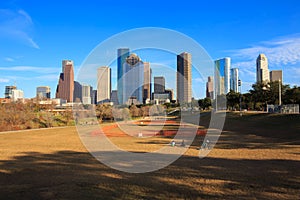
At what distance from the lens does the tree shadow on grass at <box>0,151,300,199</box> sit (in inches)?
286

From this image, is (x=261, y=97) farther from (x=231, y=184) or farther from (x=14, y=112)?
A: (x=231, y=184)

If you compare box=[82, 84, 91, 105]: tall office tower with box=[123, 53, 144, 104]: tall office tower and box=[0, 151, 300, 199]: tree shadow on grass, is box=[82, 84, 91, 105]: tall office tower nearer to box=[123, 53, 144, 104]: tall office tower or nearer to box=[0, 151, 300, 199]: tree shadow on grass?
box=[123, 53, 144, 104]: tall office tower

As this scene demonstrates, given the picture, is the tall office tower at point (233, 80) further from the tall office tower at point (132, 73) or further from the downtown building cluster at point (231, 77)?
the tall office tower at point (132, 73)

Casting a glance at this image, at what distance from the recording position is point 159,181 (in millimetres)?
8625

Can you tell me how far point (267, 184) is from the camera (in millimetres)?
7996

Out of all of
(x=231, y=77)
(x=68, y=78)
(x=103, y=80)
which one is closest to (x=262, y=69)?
(x=231, y=77)

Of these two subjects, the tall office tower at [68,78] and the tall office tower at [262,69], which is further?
the tall office tower at [262,69]

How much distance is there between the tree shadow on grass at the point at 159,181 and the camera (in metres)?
7.26

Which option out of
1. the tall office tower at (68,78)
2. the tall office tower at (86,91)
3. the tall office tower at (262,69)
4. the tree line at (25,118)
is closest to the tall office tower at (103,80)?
the tall office tower at (86,91)

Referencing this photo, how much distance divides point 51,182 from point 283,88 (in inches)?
2341

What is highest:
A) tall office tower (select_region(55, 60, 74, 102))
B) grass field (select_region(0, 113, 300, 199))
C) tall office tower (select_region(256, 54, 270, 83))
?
tall office tower (select_region(256, 54, 270, 83))

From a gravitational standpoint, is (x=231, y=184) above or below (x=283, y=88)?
below

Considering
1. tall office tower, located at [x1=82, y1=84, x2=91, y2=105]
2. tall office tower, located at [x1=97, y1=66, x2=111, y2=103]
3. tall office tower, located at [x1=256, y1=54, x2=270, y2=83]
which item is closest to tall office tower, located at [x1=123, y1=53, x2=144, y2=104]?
tall office tower, located at [x1=97, y1=66, x2=111, y2=103]

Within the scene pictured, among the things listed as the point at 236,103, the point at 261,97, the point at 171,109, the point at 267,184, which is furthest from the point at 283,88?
the point at 267,184
